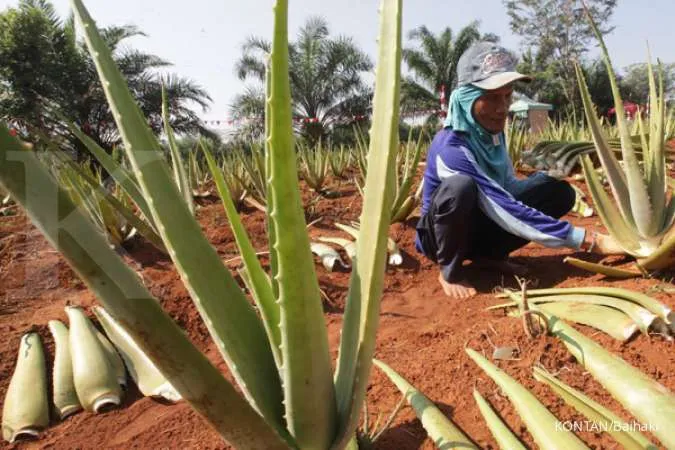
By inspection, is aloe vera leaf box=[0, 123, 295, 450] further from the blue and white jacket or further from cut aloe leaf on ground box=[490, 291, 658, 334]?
the blue and white jacket

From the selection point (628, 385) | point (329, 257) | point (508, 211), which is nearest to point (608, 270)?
point (508, 211)

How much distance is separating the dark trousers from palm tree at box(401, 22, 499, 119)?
16.2 meters

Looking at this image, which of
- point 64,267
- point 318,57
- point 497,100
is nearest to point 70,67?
point 318,57

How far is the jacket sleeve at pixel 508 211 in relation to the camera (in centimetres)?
160

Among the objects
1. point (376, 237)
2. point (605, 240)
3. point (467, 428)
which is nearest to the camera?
point (376, 237)

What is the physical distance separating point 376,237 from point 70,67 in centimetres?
1328

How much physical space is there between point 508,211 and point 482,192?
14 cm

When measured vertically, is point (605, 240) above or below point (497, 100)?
below

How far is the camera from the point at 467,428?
0.92 meters

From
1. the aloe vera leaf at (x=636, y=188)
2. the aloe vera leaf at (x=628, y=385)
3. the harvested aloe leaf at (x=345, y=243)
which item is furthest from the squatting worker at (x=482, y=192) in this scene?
the aloe vera leaf at (x=628, y=385)

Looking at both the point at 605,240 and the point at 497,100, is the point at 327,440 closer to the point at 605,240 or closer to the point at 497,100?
the point at 605,240

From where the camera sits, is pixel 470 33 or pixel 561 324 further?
pixel 470 33

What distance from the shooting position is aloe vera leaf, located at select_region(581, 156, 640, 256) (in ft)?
4.92

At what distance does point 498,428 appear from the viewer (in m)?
0.86
